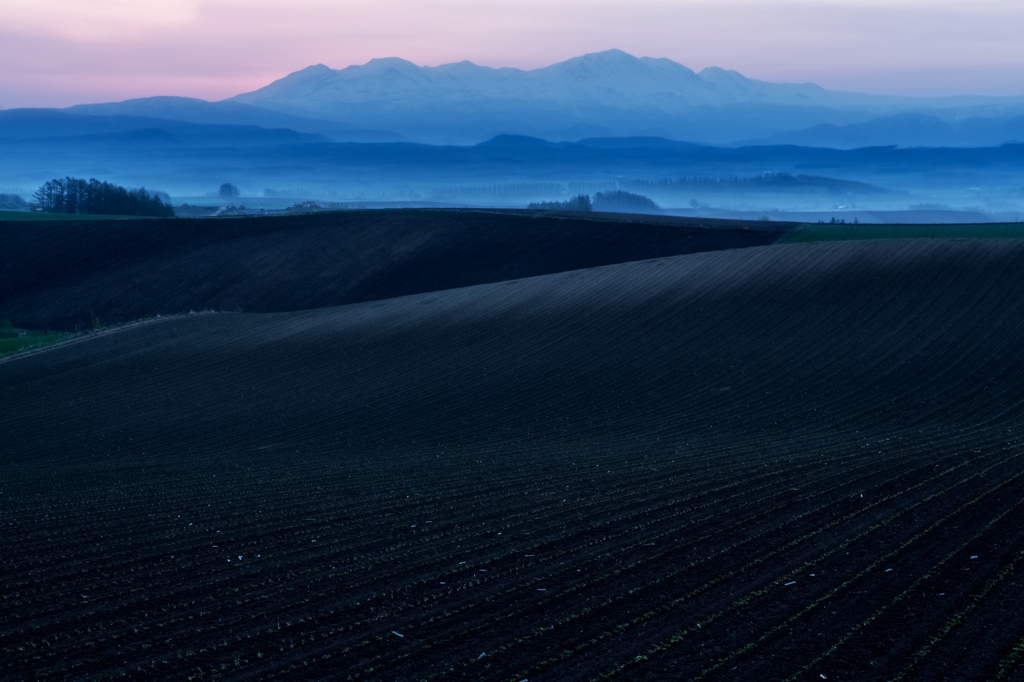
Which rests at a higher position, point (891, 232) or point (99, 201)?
point (99, 201)

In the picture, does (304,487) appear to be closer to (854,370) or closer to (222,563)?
(222,563)

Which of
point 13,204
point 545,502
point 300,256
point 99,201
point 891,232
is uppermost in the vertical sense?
point 13,204

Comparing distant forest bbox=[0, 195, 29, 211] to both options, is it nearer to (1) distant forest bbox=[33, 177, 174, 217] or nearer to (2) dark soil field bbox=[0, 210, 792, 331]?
(1) distant forest bbox=[33, 177, 174, 217]

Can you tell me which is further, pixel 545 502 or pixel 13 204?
pixel 13 204

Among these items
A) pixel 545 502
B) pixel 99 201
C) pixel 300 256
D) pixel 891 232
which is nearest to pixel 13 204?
pixel 99 201

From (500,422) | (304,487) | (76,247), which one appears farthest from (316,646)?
(76,247)

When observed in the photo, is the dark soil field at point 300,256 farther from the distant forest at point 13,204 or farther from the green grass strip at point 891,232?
the distant forest at point 13,204

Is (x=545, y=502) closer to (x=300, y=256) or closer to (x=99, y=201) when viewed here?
(x=300, y=256)
